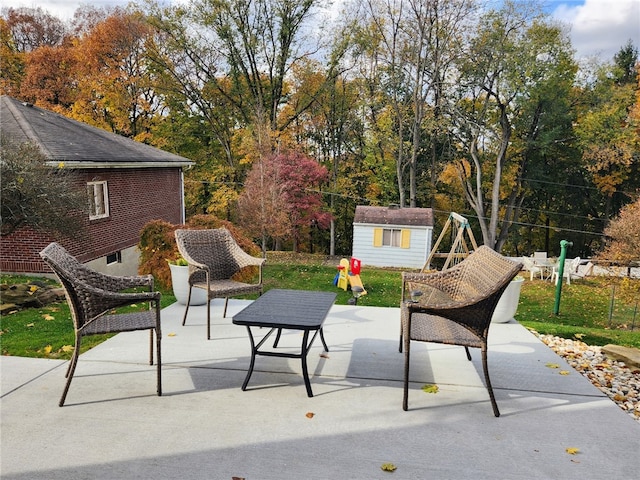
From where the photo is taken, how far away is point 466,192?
75.6 ft

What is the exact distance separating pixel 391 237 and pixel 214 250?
15.1m

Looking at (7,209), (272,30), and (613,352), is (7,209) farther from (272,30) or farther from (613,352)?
(272,30)

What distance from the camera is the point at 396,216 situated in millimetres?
19688

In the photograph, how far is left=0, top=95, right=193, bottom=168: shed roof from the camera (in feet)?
29.9

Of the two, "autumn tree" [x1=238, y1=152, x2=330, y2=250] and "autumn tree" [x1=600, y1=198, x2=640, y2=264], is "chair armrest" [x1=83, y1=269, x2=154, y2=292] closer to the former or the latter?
"autumn tree" [x1=600, y1=198, x2=640, y2=264]

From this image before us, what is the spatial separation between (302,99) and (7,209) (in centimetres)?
1809

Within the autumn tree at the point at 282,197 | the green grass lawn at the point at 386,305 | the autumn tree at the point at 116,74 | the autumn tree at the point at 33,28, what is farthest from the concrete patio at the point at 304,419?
the autumn tree at the point at 33,28

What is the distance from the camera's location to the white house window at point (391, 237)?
19.5 meters

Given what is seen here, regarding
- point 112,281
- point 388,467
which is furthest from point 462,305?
point 112,281

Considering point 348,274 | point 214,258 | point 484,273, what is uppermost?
point 484,273

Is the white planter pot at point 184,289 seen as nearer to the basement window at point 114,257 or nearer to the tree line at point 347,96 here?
the basement window at point 114,257

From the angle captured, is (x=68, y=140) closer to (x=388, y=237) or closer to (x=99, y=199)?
(x=99, y=199)

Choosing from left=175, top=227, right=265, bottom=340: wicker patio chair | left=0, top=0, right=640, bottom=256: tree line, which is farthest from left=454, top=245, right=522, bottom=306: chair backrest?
left=0, top=0, right=640, bottom=256: tree line

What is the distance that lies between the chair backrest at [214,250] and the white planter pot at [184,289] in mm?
441
